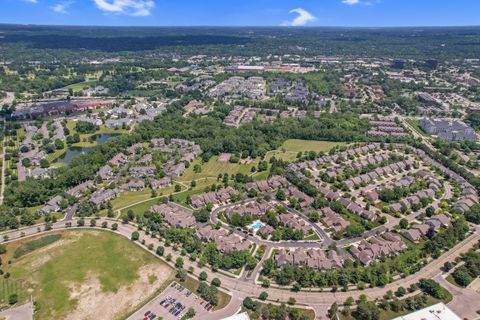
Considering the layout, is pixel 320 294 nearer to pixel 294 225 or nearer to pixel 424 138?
pixel 294 225

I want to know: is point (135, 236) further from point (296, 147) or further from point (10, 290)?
point (296, 147)

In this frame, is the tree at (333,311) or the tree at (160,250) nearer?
the tree at (333,311)

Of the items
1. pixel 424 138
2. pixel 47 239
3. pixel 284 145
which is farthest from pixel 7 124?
pixel 424 138

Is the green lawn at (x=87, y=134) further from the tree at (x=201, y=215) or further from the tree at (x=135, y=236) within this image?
the tree at (x=201, y=215)

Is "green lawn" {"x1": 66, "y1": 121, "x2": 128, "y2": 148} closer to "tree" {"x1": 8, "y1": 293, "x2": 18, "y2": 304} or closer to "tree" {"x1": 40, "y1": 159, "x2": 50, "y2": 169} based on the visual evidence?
"tree" {"x1": 40, "y1": 159, "x2": 50, "y2": 169}

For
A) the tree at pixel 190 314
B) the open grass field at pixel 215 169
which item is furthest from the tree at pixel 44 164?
the tree at pixel 190 314

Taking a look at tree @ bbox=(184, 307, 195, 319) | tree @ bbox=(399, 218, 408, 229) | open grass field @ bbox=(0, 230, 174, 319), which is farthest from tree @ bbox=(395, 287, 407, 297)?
open grass field @ bbox=(0, 230, 174, 319)
